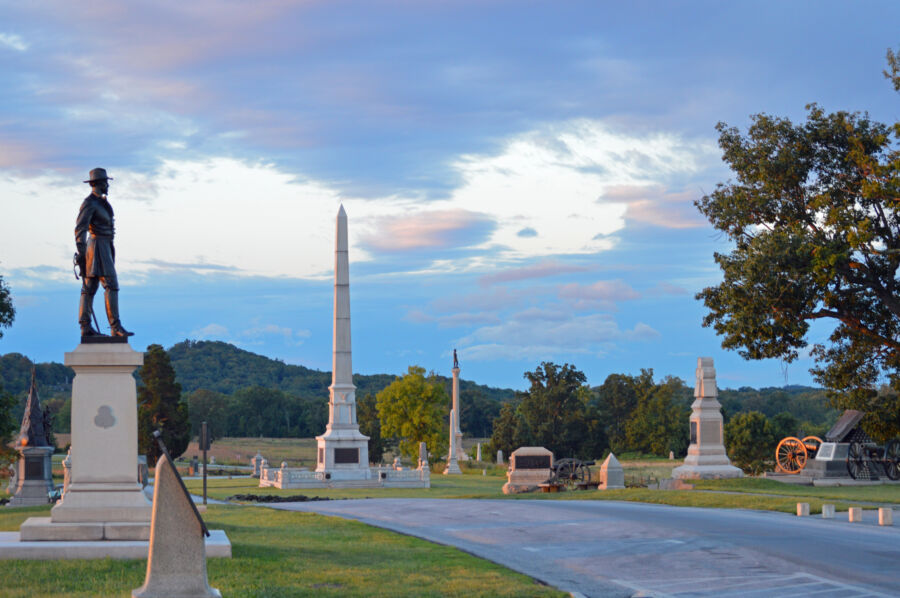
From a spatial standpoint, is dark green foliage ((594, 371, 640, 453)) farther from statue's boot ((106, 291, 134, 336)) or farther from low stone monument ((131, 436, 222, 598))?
low stone monument ((131, 436, 222, 598))

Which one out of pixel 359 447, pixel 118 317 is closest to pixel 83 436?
pixel 118 317

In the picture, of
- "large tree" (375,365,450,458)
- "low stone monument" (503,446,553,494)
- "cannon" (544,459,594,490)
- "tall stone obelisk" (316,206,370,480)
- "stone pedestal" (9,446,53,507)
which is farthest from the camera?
"large tree" (375,365,450,458)

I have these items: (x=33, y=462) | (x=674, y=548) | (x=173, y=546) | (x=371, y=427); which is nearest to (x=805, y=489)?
(x=674, y=548)

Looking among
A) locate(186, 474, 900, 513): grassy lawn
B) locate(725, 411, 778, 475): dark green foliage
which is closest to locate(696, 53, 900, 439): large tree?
locate(186, 474, 900, 513): grassy lawn

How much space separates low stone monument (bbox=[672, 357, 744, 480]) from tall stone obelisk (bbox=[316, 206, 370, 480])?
1868 centimetres

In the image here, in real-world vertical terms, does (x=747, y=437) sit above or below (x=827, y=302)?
below

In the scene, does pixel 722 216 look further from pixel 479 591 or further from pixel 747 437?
pixel 747 437

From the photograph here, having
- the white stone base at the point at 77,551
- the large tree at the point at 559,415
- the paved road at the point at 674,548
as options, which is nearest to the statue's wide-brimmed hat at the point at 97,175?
the white stone base at the point at 77,551

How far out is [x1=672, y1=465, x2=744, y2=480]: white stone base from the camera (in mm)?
29141

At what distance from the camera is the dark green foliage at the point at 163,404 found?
57281 mm

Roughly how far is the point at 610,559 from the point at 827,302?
29.8 feet

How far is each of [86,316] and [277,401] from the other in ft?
295

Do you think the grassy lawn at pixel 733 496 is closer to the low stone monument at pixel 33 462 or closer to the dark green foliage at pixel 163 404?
the low stone monument at pixel 33 462

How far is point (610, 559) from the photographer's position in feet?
45.2
